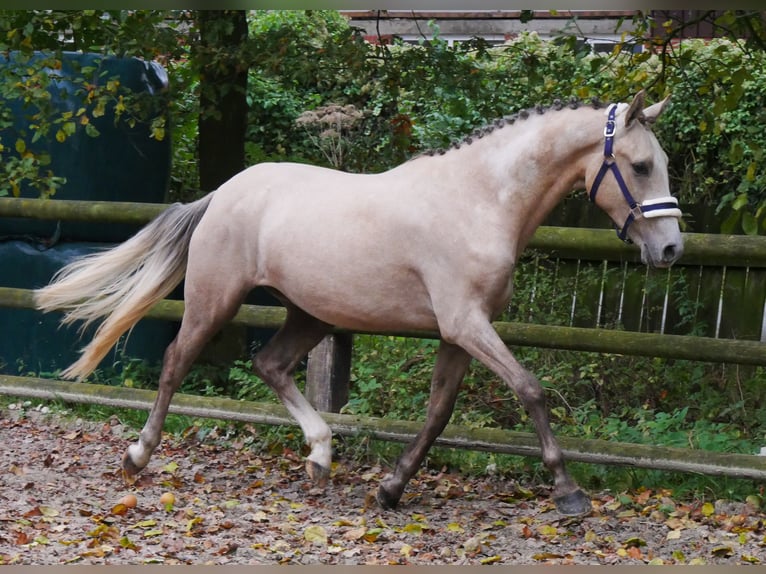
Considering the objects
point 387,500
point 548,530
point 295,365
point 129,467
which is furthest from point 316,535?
point 129,467

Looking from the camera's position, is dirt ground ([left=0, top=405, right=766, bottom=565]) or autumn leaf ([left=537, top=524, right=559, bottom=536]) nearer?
dirt ground ([left=0, top=405, right=766, bottom=565])

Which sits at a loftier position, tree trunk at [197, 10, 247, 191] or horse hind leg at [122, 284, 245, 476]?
tree trunk at [197, 10, 247, 191]

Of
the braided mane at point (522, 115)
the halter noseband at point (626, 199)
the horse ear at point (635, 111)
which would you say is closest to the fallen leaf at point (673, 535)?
the halter noseband at point (626, 199)

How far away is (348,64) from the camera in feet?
19.1

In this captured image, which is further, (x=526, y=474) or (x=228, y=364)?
(x=228, y=364)

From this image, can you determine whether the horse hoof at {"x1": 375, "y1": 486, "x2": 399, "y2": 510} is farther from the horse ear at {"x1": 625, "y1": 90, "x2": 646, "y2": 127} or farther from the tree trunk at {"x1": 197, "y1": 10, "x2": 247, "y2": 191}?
the tree trunk at {"x1": 197, "y1": 10, "x2": 247, "y2": 191}

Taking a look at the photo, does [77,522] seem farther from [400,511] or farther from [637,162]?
[637,162]

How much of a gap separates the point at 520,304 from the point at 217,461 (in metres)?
2.29

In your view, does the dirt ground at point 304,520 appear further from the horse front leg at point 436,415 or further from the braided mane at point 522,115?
the braided mane at point 522,115

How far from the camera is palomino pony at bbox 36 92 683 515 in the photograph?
12.2 feet

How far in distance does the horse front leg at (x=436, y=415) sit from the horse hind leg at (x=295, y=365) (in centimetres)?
34

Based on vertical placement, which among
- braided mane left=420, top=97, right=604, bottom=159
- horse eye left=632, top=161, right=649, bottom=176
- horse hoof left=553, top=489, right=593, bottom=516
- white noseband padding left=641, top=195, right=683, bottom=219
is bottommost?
horse hoof left=553, top=489, right=593, bottom=516

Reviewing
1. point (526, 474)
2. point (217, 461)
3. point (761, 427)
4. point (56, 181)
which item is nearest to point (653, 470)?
point (526, 474)

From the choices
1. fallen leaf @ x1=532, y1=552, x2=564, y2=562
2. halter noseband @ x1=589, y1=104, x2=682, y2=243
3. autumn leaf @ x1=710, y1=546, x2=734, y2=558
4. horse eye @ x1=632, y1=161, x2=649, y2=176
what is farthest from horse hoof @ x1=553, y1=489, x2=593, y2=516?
horse eye @ x1=632, y1=161, x2=649, y2=176
